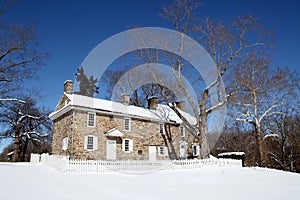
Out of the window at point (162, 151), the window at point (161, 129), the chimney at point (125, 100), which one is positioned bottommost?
the window at point (162, 151)

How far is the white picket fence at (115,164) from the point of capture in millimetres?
13145

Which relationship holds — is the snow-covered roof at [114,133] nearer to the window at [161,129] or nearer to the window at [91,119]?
the window at [91,119]

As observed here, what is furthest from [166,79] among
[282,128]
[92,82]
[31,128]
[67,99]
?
[31,128]

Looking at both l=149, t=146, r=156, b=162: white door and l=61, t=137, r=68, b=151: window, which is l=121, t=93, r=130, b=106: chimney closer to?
l=149, t=146, r=156, b=162: white door

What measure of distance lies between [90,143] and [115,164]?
4615mm

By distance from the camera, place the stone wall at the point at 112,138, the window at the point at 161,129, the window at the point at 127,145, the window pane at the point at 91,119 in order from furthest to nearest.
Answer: the window at the point at 161,129, the window at the point at 127,145, the window pane at the point at 91,119, the stone wall at the point at 112,138

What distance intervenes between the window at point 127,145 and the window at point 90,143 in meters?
2.60

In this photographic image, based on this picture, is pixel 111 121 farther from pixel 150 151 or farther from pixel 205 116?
pixel 205 116

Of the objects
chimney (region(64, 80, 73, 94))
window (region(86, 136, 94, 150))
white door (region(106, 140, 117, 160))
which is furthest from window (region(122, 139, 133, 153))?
chimney (region(64, 80, 73, 94))

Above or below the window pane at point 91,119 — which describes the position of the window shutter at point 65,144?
below

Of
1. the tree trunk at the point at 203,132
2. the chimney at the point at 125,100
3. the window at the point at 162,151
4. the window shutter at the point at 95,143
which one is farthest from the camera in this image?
the chimney at the point at 125,100

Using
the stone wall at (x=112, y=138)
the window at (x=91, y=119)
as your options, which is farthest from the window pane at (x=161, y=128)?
the window at (x=91, y=119)

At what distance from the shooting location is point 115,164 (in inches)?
584

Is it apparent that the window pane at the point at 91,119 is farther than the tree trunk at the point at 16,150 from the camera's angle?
No
